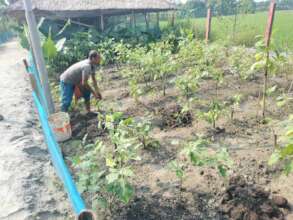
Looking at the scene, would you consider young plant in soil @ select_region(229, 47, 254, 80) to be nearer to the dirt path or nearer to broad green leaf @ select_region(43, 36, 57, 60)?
the dirt path

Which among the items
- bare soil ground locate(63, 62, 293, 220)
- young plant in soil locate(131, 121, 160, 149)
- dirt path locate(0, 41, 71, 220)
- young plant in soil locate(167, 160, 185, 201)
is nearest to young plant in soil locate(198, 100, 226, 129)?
bare soil ground locate(63, 62, 293, 220)

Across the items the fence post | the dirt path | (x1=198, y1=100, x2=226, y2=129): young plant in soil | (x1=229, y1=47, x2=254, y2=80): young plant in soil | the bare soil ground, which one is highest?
the fence post

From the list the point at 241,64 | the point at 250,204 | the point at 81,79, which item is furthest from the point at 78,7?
the point at 250,204

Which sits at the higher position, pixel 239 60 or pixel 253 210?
pixel 239 60

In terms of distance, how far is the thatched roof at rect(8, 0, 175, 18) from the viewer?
1310 cm

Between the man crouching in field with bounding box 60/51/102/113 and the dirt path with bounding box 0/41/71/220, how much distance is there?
2.76 feet

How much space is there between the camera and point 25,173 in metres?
3.67

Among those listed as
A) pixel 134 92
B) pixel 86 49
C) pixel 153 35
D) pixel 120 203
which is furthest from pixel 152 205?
pixel 153 35

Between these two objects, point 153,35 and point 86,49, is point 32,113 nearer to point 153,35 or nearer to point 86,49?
point 86,49

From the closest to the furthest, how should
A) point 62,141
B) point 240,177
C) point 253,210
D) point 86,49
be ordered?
point 253,210 → point 240,177 → point 62,141 → point 86,49

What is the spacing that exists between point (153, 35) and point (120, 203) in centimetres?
1147

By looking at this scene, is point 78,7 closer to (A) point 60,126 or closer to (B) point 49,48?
(B) point 49,48

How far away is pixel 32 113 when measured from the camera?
5910 millimetres

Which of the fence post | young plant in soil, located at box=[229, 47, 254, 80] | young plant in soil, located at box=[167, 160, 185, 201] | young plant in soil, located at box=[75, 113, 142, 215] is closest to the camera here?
young plant in soil, located at box=[75, 113, 142, 215]
